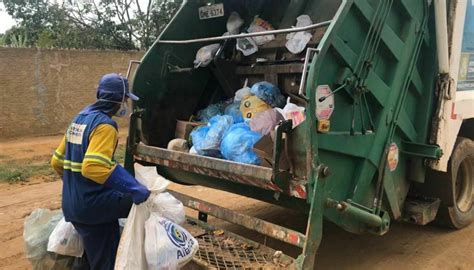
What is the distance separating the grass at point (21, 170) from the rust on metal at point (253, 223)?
3872mm

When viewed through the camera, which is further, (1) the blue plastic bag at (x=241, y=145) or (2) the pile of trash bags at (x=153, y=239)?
(1) the blue plastic bag at (x=241, y=145)

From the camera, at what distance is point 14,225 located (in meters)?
4.79

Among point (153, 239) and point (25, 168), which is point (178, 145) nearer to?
point (153, 239)

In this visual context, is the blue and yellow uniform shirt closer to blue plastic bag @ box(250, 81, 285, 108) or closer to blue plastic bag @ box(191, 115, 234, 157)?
blue plastic bag @ box(191, 115, 234, 157)

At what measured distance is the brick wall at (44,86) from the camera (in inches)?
409

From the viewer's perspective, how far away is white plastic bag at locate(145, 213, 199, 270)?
2.80 metres

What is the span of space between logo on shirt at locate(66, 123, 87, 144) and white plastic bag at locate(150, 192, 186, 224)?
560 millimetres

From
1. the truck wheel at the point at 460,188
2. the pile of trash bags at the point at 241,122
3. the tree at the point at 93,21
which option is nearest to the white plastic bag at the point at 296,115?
the pile of trash bags at the point at 241,122

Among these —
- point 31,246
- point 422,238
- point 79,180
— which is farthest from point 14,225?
point 422,238

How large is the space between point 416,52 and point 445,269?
1652 millimetres

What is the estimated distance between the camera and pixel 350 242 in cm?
436

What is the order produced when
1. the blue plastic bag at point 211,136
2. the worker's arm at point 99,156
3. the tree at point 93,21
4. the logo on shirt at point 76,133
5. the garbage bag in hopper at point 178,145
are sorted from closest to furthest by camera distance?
the worker's arm at point 99,156 → the logo on shirt at point 76,133 → the blue plastic bag at point 211,136 → the garbage bag in hopper at point 178,145 → the tree at point 93,21

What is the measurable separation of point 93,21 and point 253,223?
14.5 metres

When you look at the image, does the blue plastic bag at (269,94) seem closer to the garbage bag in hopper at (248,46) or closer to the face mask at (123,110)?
the garbage bag in hopper at (248,46)
